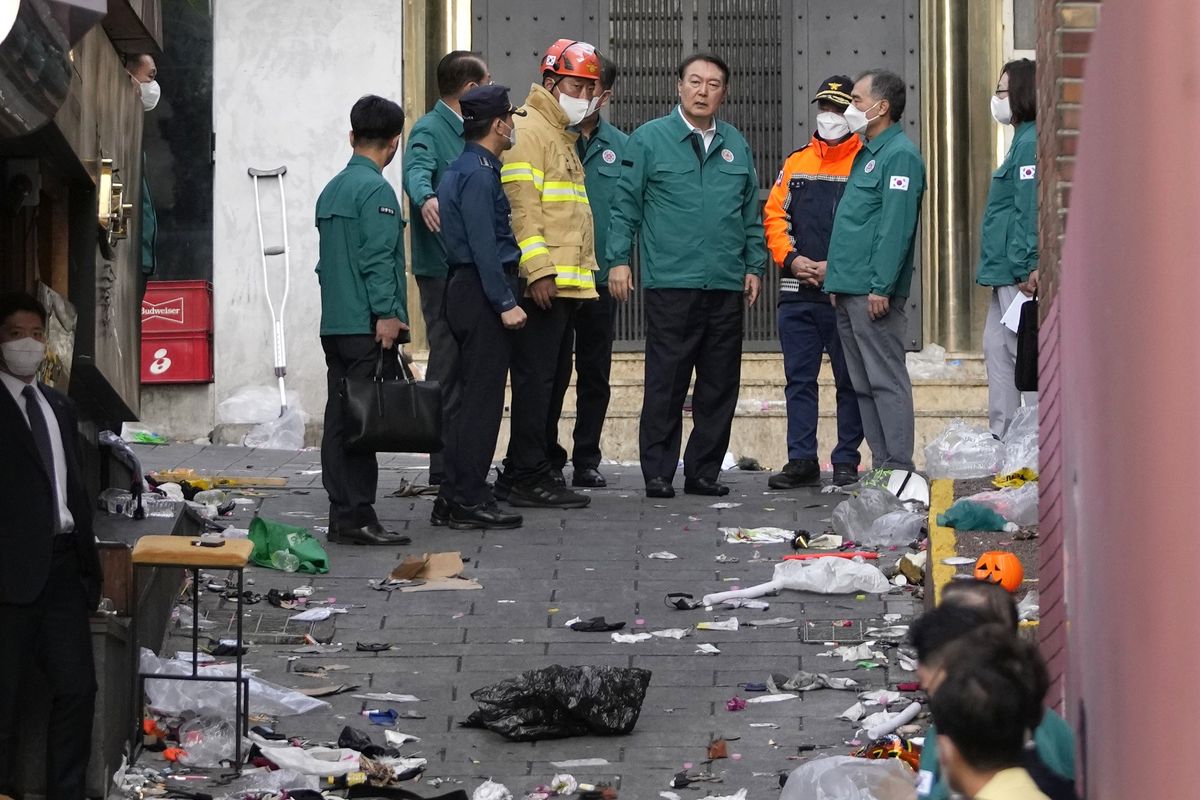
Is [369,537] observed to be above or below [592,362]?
below

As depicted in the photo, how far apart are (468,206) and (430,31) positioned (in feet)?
21.2

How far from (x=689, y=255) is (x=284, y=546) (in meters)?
2.97

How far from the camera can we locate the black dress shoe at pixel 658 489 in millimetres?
11031

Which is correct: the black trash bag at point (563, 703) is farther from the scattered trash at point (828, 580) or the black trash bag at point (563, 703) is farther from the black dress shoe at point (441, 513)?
the black dress shoe at point (441, 513)

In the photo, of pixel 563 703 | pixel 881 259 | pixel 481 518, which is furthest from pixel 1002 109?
pixel 563 703

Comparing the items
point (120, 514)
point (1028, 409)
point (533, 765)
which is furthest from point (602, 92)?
point (533, 765)

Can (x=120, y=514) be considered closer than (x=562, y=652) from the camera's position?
No

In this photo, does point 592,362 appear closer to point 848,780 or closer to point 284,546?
point 284,546

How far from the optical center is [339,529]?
384 inches

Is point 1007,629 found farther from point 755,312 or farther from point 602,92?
point 755,312

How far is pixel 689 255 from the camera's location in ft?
35.9

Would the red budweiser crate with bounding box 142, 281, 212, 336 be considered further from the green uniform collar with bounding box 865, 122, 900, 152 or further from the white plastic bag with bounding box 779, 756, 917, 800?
the white plastic bag with bounding box 779, 756, 917, 800

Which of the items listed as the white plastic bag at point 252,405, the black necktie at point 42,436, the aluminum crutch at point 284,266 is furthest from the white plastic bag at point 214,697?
the aluminum crutch at point 284,266

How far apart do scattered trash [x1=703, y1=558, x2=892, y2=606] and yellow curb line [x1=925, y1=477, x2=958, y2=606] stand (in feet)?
1.24
